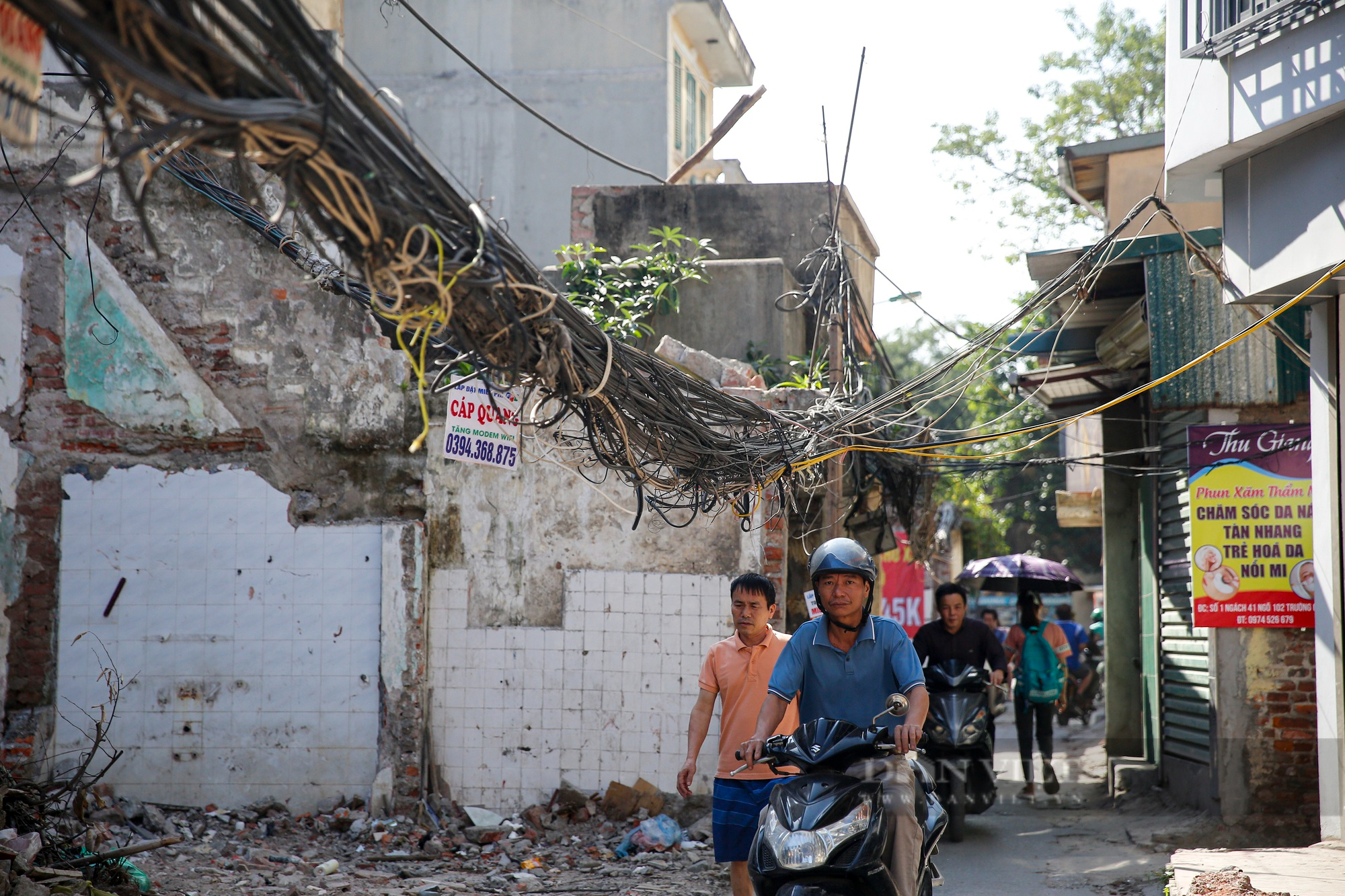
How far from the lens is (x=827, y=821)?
154 inches

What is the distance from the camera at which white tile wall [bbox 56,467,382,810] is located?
7.93 m

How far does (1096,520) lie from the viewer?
589 inches

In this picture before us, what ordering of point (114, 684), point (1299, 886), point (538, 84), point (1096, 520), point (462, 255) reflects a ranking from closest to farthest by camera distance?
point (462, 255), point (1299, 886), point (114, 684), point (1096, 520), point (538, 84)

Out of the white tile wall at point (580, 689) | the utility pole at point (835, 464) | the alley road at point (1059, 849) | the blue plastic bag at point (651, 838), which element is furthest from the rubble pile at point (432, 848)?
the utility pole at point (835, 464)

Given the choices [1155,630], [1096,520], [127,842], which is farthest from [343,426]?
[1096,520]

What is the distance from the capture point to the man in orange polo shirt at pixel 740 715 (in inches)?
205

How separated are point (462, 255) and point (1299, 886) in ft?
15.9

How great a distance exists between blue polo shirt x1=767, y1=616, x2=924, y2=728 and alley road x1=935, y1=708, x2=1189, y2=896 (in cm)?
262

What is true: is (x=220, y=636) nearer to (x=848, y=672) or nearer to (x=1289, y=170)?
(x=848, y=672)

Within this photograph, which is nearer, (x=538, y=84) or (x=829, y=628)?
(x=829, y=628)

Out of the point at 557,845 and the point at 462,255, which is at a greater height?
the point at 462,255

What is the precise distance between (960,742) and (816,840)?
4581 mm

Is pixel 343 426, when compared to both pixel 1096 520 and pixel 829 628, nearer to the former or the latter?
pixel 829 628

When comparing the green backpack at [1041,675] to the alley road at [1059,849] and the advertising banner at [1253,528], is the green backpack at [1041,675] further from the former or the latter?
the advertising banner at [1253,528]
